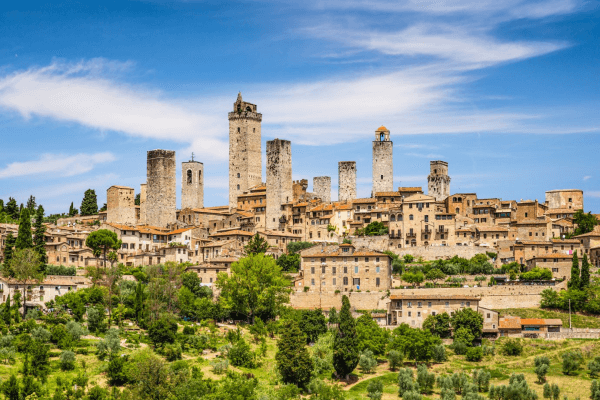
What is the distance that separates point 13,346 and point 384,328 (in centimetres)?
2810

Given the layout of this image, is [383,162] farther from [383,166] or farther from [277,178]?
[277,178]

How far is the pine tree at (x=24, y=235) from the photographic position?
2950 inches

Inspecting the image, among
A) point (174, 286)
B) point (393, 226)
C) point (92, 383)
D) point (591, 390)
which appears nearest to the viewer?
point (92, 383)

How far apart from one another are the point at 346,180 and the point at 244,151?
13190 mm

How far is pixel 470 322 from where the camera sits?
2618 inches

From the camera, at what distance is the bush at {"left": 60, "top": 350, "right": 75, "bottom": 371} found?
55906mm

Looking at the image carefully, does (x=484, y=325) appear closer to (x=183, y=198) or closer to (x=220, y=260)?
(x=220, y=260)

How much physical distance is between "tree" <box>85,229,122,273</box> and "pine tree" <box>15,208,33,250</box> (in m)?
9.21

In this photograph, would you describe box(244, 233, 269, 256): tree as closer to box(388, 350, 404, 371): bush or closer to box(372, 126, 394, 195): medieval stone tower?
box(388, 350, 404, 371): bush

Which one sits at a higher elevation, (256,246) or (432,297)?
(256,246)

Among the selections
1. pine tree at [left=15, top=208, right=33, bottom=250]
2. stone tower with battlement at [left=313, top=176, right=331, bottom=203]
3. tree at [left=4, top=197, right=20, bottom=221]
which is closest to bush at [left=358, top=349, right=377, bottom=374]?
pine tree at [left=15, top=208, right=33, bottom=250]

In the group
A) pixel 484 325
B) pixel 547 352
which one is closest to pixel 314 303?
pixel 484 325

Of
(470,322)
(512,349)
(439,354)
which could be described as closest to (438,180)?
(470,322)

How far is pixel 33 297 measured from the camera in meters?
68.1
